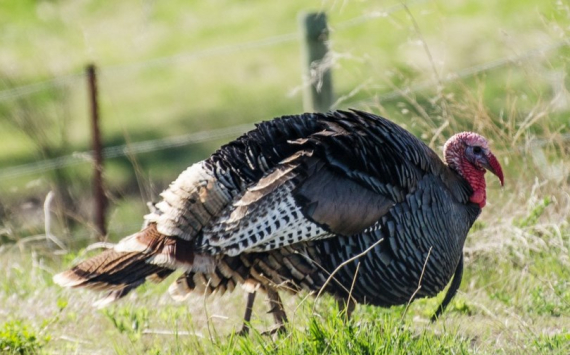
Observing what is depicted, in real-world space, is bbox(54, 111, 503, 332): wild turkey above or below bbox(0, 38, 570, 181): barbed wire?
below

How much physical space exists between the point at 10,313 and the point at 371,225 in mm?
1920

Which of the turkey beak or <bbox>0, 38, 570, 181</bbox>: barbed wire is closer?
the turkey beak

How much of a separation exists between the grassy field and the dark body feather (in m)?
0.22

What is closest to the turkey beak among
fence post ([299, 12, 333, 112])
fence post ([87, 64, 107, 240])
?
fence post ([299, 12, 333, 112])

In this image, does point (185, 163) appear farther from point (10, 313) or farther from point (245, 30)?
point (10, 313)

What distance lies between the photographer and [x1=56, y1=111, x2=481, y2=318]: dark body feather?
4.79 meters

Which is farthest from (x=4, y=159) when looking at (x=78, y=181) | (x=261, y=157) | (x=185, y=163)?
(x=261, y=157)

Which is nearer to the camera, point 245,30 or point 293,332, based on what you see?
point 293,332

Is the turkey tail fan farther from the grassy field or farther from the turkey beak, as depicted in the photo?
the turkey beak

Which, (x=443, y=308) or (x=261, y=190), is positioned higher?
(x=261, y=190)

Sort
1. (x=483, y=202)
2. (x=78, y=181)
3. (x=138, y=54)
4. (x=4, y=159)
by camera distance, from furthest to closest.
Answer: (x=138, y=54) → (x=4, y=159) → (x=78, y=181) → (x=483, y=202)

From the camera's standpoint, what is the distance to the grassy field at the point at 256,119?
488cm

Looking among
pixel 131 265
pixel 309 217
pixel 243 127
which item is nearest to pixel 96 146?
pixel 243 127

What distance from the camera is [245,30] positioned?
16.0m
